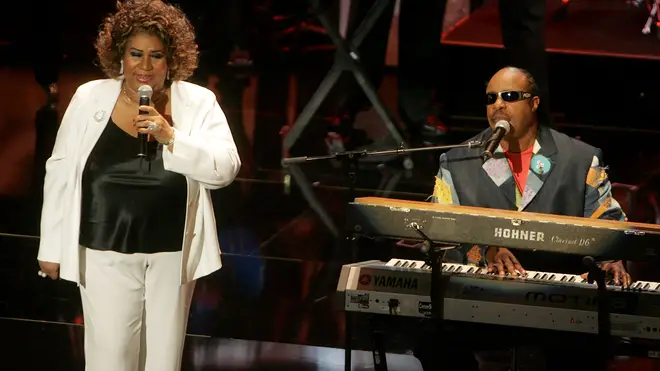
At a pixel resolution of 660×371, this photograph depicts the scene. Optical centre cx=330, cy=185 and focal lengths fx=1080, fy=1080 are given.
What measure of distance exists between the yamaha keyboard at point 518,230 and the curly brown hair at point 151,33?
0.93m

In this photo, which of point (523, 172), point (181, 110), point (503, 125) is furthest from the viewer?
point (523, 172)

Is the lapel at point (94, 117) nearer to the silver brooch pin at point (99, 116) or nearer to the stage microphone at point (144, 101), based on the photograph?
the silver brooch pin at point (99, 116)

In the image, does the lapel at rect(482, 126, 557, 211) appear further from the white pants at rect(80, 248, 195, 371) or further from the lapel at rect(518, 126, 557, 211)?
the white pants at rect(80, 248, 195, 371)

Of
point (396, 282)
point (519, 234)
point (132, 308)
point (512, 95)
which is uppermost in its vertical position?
point (512, 95)

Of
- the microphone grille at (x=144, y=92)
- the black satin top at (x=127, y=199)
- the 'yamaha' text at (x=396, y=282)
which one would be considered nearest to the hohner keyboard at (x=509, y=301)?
the 'yamaha' text at (x=396, y=282)

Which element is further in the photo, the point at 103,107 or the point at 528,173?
the point at 528,173

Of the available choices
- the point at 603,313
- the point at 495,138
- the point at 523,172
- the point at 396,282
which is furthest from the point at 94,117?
the point at 603,313

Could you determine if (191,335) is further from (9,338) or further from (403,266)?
(403,266)

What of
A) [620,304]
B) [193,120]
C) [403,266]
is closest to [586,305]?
[620,304]

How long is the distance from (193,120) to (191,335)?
205 centimetres

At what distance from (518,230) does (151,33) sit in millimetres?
1522

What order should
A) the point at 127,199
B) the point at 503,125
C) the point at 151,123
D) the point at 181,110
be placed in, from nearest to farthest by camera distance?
1. the point at 151,123
2. the point at 127,199
3. the point at 181,110
4. the point at 503,125

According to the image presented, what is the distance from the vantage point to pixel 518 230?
382cm

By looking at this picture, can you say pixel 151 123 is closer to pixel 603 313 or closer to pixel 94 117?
pixel 94 117
